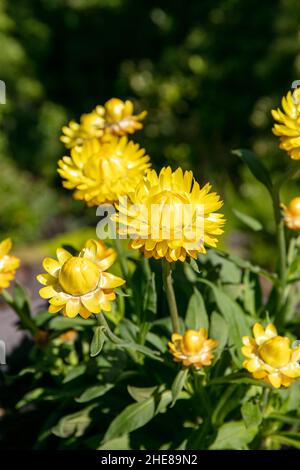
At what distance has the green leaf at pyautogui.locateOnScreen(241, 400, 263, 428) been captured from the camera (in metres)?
1.92

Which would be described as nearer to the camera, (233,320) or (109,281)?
(109,281)

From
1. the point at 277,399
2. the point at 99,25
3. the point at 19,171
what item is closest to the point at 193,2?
the point at 99,25

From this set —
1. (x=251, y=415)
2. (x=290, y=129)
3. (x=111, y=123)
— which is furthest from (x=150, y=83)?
(x=251, y=415)

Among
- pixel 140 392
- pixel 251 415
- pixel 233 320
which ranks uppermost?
pixel 233 320

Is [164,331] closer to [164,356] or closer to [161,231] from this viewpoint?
[164,356]

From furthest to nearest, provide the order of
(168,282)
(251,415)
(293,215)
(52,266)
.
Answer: (293,215) < (251,415) < (168,282) < (52,266)

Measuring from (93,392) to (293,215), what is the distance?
917mm

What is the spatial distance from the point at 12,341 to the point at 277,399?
1292 mm

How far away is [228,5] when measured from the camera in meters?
6.17

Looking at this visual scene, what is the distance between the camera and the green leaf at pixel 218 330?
218cm

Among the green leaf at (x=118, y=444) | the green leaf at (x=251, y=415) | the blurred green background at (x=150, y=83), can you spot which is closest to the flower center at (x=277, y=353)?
the green leaf at (x=251, y=415)

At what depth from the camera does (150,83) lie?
21.5ft

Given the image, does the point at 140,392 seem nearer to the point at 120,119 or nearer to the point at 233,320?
the point at 233,320

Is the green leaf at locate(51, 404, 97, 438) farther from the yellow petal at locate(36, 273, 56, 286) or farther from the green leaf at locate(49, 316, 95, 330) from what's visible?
the yellow petal at locate(36, 273, 56, 286)
